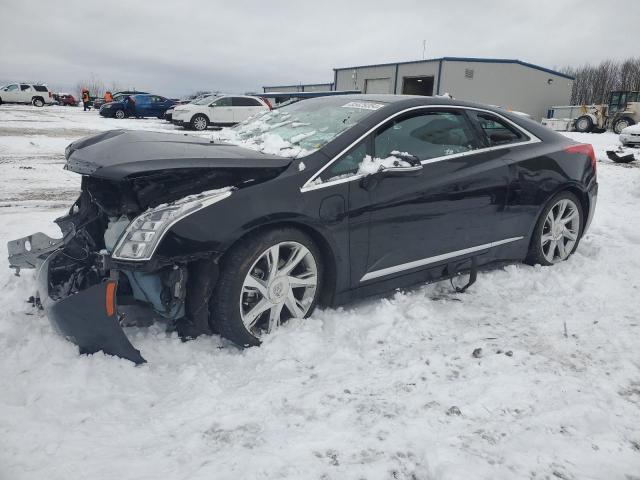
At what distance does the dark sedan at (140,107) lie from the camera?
83.6ft

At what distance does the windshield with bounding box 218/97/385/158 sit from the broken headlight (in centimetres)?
71

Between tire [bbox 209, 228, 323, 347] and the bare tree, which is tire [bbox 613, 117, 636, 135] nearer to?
tire [bbox 209, 228, 323, 347]

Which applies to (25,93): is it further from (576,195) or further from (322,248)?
(576,195)

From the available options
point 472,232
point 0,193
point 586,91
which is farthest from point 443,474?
point 586,91

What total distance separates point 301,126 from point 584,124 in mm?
25749

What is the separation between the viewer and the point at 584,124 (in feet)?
80.3

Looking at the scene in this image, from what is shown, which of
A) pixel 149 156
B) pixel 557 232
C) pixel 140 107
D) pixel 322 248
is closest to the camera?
pixel 149 156

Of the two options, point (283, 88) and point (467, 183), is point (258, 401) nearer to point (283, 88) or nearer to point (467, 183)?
point (467, 183)

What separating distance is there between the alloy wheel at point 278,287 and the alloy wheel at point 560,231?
7.96ft

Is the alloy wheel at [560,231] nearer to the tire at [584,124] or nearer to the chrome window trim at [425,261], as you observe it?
the chrome window trim at [425,261]

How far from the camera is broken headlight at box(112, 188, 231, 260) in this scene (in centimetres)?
239

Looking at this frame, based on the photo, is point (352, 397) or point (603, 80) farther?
point (603, 80)

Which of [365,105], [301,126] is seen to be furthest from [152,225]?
[365,105]

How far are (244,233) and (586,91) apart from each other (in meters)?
74.4
